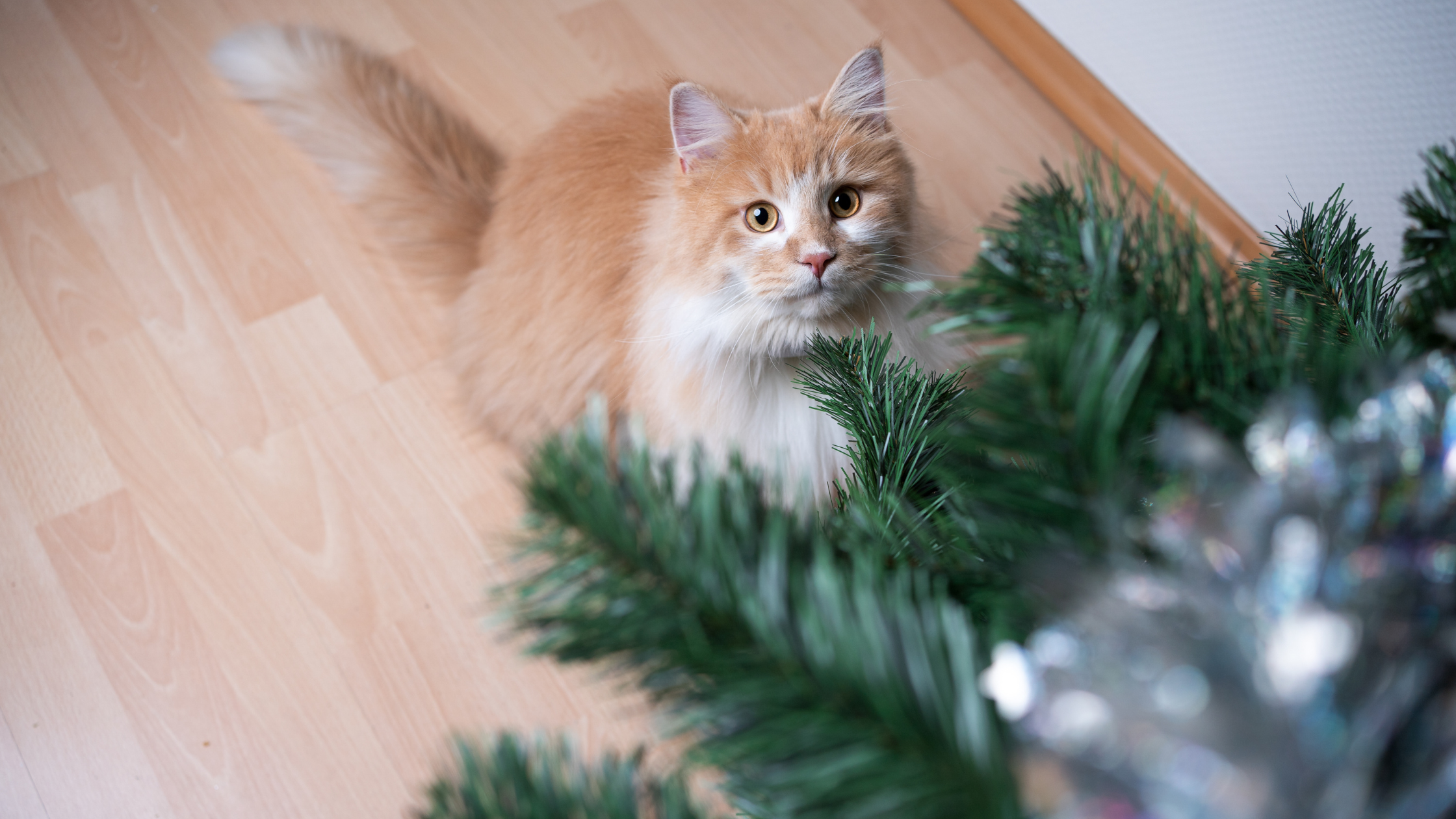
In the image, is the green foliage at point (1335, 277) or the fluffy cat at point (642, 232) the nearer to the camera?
the green foliage at point (1335, 277)

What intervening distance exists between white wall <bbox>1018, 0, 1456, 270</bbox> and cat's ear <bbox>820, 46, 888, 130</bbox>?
76 cm

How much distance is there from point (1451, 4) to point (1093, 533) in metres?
1.30

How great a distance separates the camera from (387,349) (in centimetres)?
144

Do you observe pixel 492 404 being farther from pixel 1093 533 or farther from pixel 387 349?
pixel 1093 533

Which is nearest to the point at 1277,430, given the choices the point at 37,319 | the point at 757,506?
the point at 757,506

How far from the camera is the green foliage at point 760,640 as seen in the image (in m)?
0.28

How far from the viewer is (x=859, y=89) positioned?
1023 millimetres

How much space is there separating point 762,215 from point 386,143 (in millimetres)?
769

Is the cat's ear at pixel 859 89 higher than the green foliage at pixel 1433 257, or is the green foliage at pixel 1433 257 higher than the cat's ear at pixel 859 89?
the green foliage at pixel 1433 257

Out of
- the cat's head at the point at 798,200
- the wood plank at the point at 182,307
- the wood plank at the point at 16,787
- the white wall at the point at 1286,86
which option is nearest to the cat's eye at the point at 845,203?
the cat's head at the point at 798,200

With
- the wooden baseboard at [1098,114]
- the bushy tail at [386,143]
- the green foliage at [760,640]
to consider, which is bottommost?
the bushy tail at [386,143]

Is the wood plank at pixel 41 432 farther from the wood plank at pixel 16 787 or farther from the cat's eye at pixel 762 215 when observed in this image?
the cat's eye at pixel 762 215

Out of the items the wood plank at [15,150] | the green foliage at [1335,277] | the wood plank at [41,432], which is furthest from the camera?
the wood plank at [15,150]

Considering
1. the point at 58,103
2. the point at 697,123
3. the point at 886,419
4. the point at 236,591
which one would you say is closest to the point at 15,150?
the point at 58,103
